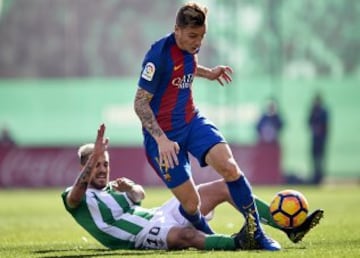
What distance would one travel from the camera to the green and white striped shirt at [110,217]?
10.5 meters

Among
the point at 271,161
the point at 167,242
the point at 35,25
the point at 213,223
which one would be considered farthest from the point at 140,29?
the point at 167,242

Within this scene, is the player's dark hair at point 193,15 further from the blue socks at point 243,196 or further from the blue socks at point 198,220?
the blue socks at point 198,220

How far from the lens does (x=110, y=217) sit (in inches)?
415

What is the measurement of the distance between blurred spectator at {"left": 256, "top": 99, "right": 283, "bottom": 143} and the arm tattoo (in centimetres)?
1918

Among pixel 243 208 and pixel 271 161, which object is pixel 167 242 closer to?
pixel 243 208

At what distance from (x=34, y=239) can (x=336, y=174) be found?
722 inches

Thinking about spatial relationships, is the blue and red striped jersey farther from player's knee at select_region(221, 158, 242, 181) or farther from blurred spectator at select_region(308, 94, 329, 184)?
blurred spectator at select_region(308, 94, 329, 184)

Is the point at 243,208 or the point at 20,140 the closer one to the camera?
the point at 243,208

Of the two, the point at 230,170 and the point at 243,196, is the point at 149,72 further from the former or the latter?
the point at 243,196

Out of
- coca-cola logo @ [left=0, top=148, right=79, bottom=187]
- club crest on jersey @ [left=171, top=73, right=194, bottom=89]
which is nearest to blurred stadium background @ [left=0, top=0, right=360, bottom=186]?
coca-cola logo @ [left=0, top=148, right=79, bottom=187]

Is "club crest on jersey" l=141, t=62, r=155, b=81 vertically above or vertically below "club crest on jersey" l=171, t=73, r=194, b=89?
above

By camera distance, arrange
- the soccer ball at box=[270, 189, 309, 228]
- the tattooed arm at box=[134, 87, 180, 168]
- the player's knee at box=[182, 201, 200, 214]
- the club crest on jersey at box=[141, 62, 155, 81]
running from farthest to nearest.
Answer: the soccer ball at box=[270, 189, 309, 228]
the player's knee at box=[182, 201, 200, 214]
the club crest on jersey at box=[141, 62, 155, 81]
the tattooed arm at box=[134, 87, 180, 168]

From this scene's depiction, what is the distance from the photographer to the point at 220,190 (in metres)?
10.7

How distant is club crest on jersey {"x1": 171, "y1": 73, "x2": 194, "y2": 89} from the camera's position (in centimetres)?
1016
